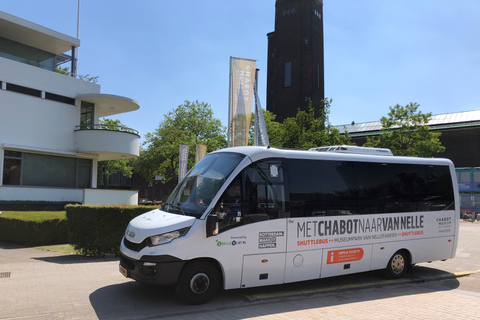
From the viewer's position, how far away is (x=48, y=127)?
21.1 metres

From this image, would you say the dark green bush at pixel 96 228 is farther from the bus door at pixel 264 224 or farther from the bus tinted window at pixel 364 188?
the bus tinted window at pixel 364 188

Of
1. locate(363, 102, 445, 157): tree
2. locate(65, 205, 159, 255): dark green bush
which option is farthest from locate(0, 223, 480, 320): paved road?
locate(363, 102, 445, 157): tree

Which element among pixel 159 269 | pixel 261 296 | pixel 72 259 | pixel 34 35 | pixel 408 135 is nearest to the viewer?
pixel 159 269

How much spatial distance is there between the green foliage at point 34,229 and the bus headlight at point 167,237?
8711 millimetres

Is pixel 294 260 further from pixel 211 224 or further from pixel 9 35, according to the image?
pixel 9 35

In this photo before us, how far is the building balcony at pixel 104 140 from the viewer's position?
866 inches

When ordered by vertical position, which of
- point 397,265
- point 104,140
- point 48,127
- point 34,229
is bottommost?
point 397,265

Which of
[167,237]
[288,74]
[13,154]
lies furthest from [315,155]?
[288,74]

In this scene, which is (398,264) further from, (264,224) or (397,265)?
(264,224)

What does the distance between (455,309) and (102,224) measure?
8772 millimetres

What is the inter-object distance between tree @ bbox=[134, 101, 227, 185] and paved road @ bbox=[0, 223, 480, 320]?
1326 inches

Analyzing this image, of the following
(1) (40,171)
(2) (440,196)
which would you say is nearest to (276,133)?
(1) (40,171)

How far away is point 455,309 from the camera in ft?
22.0

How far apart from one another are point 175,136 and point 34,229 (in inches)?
1197
